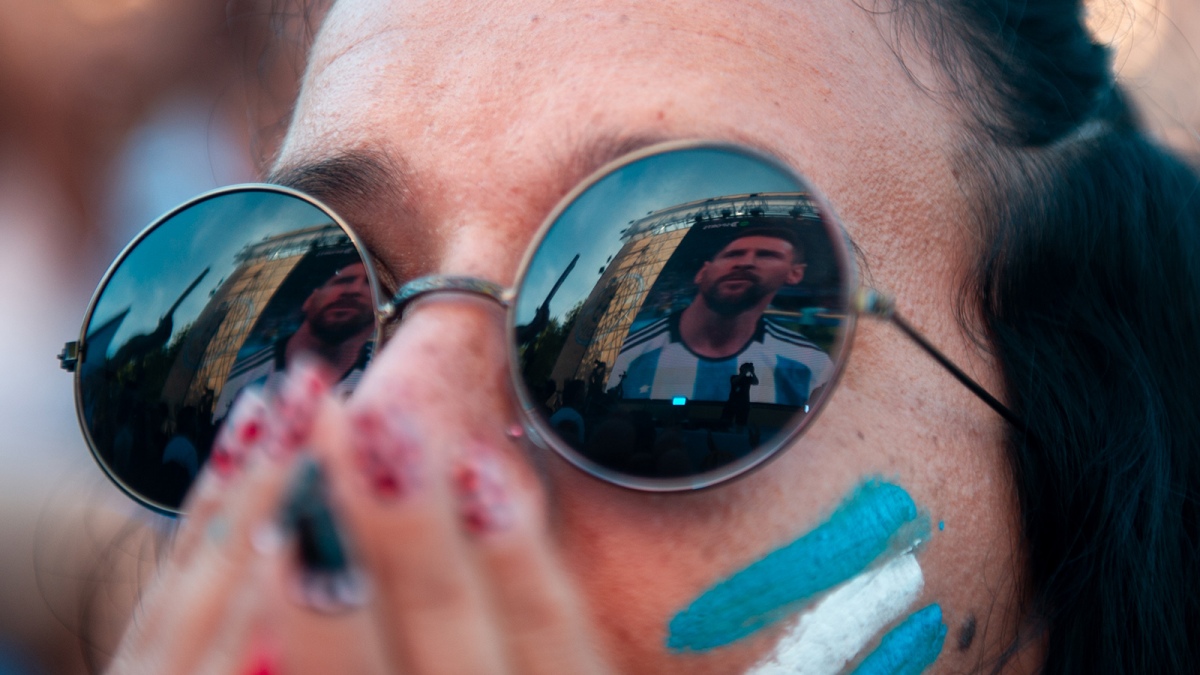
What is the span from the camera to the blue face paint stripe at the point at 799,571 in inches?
40.3

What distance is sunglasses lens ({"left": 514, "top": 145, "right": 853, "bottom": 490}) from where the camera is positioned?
1.01 m

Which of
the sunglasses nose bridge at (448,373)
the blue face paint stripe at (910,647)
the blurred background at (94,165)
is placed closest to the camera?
the sunglasses nose bridge at (448,373)

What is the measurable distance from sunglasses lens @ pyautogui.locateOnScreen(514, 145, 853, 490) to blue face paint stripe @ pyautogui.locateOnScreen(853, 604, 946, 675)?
13.5 inches

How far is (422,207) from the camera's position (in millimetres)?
1220

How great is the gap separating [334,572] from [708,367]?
0.52 meters

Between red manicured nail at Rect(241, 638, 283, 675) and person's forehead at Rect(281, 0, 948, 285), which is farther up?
person's forehead at Rect(281, 0, 948, 285)

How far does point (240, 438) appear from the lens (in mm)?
770

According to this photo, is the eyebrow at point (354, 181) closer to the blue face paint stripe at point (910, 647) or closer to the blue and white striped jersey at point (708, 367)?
the blue and white striped jersey at point (708, 367)

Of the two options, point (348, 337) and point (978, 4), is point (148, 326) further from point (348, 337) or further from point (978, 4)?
point (978, 4)

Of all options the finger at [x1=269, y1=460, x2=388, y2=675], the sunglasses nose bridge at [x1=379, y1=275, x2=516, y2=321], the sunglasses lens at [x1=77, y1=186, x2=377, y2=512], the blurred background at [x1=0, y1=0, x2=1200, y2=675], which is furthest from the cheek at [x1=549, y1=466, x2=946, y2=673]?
the blurred background at [x1=0, y1=0, x2=1200, y2=675]

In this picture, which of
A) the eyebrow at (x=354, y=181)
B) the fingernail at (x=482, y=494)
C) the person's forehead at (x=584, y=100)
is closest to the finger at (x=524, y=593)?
the fingernail at (x=482, y=494)

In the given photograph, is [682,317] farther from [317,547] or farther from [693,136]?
[317,547]

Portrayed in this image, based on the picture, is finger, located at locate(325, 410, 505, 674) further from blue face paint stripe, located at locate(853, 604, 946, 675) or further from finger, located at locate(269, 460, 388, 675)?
blue face paint stripe, located at locate(853, 604, 946, 675)

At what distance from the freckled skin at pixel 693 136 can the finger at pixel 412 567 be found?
23 cm
